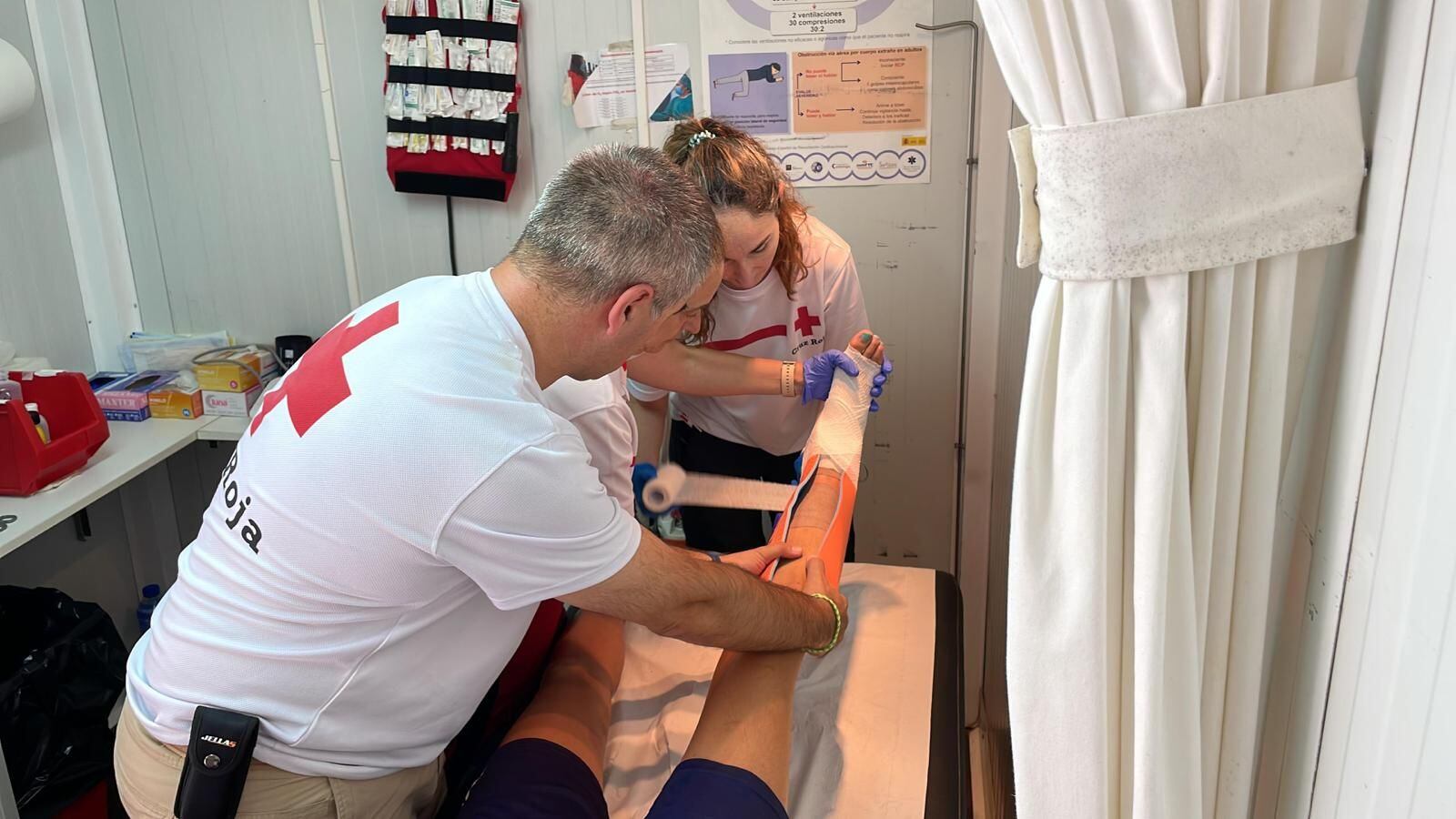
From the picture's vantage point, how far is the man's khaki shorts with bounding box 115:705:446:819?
1.27 m

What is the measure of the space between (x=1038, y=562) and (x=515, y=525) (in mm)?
589

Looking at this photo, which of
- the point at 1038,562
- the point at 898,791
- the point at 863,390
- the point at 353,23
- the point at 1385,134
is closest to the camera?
the point at 1385,134

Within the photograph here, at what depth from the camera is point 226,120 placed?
288cm

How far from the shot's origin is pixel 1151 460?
0.82m

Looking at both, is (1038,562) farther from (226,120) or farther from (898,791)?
(226,120)

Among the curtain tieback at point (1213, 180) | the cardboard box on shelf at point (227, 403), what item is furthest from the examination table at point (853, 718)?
the cardboard box on shelf at point (227, 403)

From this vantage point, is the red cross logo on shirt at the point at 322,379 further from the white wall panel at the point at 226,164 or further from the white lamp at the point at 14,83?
the white wall panel at the point at 226,164

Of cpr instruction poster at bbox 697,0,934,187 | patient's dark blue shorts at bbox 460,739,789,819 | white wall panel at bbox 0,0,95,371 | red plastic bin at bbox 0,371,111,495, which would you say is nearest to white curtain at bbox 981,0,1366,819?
patient's dark blue shorts at bbox 460,739,789,819

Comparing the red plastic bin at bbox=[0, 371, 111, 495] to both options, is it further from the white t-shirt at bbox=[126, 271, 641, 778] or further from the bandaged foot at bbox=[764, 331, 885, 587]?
the bandaged foot at bbox=[764, 331, 885, 587]

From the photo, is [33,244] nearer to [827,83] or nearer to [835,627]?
[827,83]

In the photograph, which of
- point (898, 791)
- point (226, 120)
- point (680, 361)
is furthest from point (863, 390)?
point (226, 120)

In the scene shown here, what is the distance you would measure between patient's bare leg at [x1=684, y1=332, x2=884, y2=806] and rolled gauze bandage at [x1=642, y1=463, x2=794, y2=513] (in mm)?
137

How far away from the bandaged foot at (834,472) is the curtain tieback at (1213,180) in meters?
1.14

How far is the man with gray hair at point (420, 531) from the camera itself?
3.77 feet
